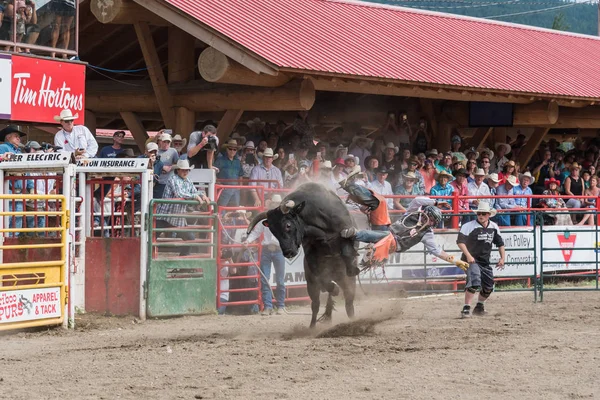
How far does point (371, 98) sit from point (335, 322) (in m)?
9.57

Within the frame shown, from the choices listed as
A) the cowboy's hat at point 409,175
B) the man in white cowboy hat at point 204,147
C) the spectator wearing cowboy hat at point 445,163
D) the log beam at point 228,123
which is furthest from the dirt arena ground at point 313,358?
the spectator wearing cowboy hat at point 445,163

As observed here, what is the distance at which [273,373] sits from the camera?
8797mm

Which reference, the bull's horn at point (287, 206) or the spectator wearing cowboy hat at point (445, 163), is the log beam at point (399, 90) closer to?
the spectator wearing cowboy hat at point (445, 163)

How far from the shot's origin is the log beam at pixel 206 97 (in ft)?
52.1

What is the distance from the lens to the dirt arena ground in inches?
317

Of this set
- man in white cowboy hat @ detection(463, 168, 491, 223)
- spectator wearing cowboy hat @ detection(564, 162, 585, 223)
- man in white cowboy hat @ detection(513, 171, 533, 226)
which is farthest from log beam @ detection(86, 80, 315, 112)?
spectator wearing cowboy hat @ detection(564, 162, 585, 223)

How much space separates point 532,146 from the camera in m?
22.5

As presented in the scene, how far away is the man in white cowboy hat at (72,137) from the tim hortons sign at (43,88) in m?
0.95

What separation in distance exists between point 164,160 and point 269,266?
2151 millimetres

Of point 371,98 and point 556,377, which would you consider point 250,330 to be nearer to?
point 556,377

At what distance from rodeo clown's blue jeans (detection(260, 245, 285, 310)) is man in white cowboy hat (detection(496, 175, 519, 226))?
475 centimetres

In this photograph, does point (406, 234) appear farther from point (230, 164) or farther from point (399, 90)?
point (399, 90)

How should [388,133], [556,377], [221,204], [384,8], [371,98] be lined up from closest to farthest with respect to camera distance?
[556,377]
[221,204]
[388,133]
[371,98]
[384,8]

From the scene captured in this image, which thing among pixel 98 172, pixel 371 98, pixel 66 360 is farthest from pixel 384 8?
pixel 66 360
